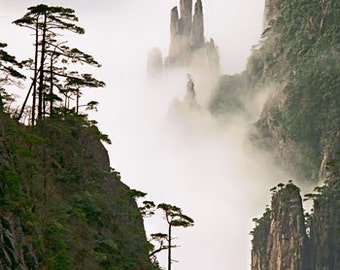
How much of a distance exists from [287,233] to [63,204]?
98962 millimetres

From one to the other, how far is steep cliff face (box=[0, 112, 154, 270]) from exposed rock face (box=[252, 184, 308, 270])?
7855cm

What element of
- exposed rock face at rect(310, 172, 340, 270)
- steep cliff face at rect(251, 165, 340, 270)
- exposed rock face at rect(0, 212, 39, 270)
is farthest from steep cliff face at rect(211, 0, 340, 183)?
exposed rock face at rect(0, 212, 39, 270)

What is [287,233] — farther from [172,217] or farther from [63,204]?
[63,204]

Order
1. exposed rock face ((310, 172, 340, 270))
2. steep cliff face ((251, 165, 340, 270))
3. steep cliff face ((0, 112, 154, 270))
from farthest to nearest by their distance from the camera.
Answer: steep cliff face ((251, 165, 340, 270))
exposed rock face ((310, 172, 340, 270))
steep cliff face ((0, 112, 154, 270))

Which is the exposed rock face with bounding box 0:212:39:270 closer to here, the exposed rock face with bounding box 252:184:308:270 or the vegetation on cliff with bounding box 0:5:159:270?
the vegetation on cliff with bounding box 0:5:159:270

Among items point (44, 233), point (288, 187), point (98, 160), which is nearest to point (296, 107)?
point (288, 187)

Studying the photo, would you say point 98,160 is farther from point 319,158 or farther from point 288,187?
point 319,158

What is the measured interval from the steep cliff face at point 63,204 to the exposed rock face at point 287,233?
7855 centimetres

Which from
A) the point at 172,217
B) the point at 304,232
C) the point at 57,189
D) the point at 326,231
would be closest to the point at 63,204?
the point at 57,189

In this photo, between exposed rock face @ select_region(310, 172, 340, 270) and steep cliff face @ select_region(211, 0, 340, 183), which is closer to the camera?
exposed rock face @ select_region(310, 172, 340, 270)

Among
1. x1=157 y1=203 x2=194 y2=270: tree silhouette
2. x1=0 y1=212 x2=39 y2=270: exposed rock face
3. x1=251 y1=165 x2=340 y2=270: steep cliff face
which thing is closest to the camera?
x1=0 y1=212 x2=39 y2=270: exposed rock face

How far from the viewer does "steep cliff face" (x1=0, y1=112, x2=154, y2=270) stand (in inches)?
1015

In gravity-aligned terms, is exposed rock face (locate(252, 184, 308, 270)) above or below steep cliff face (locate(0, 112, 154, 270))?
above

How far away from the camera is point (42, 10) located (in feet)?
135
